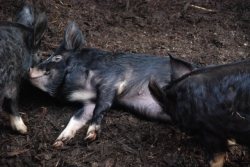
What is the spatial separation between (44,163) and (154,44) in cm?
221

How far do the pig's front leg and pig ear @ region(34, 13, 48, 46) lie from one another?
837 millimetres

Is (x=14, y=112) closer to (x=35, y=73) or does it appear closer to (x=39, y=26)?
(x=35, y=73)

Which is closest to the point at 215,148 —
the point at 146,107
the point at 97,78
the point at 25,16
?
the point at 146,107

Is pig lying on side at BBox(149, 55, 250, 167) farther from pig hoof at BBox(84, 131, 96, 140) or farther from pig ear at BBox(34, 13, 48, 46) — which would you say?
pig ear at BBox(34, 13, 48, 46)

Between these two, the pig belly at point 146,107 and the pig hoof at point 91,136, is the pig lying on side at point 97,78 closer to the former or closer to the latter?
the pig belly at point 146,107

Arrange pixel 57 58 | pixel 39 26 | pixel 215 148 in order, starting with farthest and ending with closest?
pixel 57 58 < pixel 39 26 < pixel 215 148

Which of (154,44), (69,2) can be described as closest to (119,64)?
(154,44)

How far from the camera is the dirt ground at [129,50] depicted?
13.8 ft

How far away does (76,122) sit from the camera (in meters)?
4.60

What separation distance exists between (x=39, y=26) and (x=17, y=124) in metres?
1.03

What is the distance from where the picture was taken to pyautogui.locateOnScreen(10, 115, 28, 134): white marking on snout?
4457 millimetres

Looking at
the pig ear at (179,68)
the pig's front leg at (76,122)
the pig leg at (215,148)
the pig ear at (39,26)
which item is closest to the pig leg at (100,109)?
the pig's front leg at (76,122)

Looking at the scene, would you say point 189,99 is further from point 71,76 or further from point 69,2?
point 69,2

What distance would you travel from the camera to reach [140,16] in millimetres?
6340
